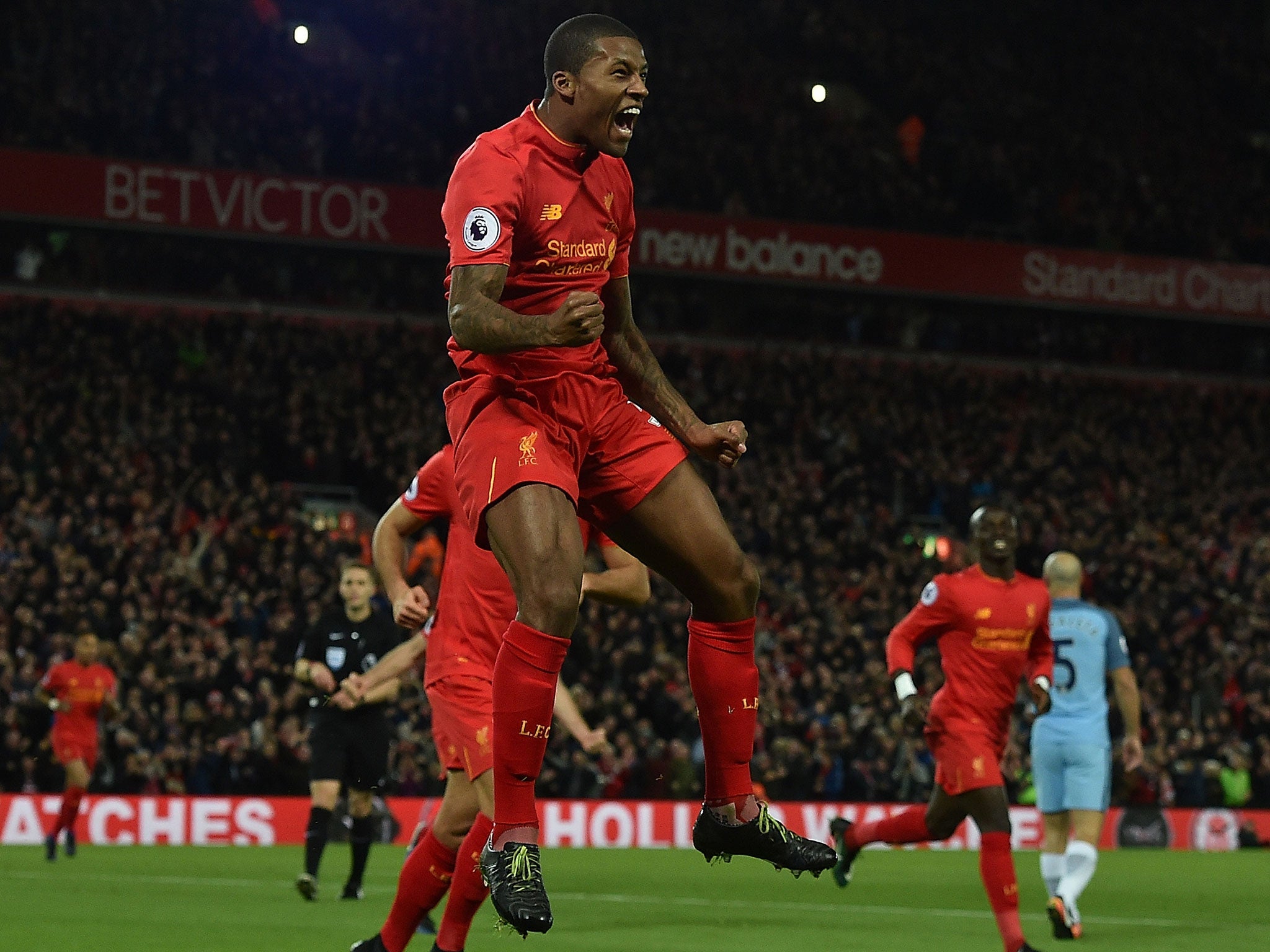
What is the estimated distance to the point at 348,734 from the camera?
1354 cm

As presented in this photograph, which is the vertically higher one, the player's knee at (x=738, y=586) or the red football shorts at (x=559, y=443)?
the red football shorts at (x=559, y=443)

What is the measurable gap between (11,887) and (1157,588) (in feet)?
64.1

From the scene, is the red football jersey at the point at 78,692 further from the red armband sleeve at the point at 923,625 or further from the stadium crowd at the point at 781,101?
the stadium crowd at the point at 781,101

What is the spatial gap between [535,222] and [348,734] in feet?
28.3

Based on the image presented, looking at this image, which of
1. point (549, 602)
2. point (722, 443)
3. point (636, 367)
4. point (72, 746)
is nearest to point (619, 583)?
point (636, 367)

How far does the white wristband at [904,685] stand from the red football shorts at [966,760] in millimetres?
277

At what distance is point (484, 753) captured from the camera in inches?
307

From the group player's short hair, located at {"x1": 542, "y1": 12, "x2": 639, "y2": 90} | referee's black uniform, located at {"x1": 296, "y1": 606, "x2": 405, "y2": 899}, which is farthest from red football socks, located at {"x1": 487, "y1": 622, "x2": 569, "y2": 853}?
referee's black uniform, located at {"x1": 296, "y1": 606, "x2": 405, "y2": 899}

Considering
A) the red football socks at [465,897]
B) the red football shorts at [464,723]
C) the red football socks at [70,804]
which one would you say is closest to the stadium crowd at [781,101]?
the red football socks at [70,804]

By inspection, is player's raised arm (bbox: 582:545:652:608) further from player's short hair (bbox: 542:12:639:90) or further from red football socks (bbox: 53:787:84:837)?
red football socks (bbox: 53:787:84:837)

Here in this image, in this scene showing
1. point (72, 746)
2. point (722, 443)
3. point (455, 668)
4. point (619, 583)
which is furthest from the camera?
point (72, 746)

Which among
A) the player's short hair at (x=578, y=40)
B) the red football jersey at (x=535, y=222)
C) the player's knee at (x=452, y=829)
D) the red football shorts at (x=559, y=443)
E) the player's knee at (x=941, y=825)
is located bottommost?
the player's knee at (x=941, y=825)

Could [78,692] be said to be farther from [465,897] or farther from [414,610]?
[465,897]

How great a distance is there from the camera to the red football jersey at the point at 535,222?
5.32 metres
